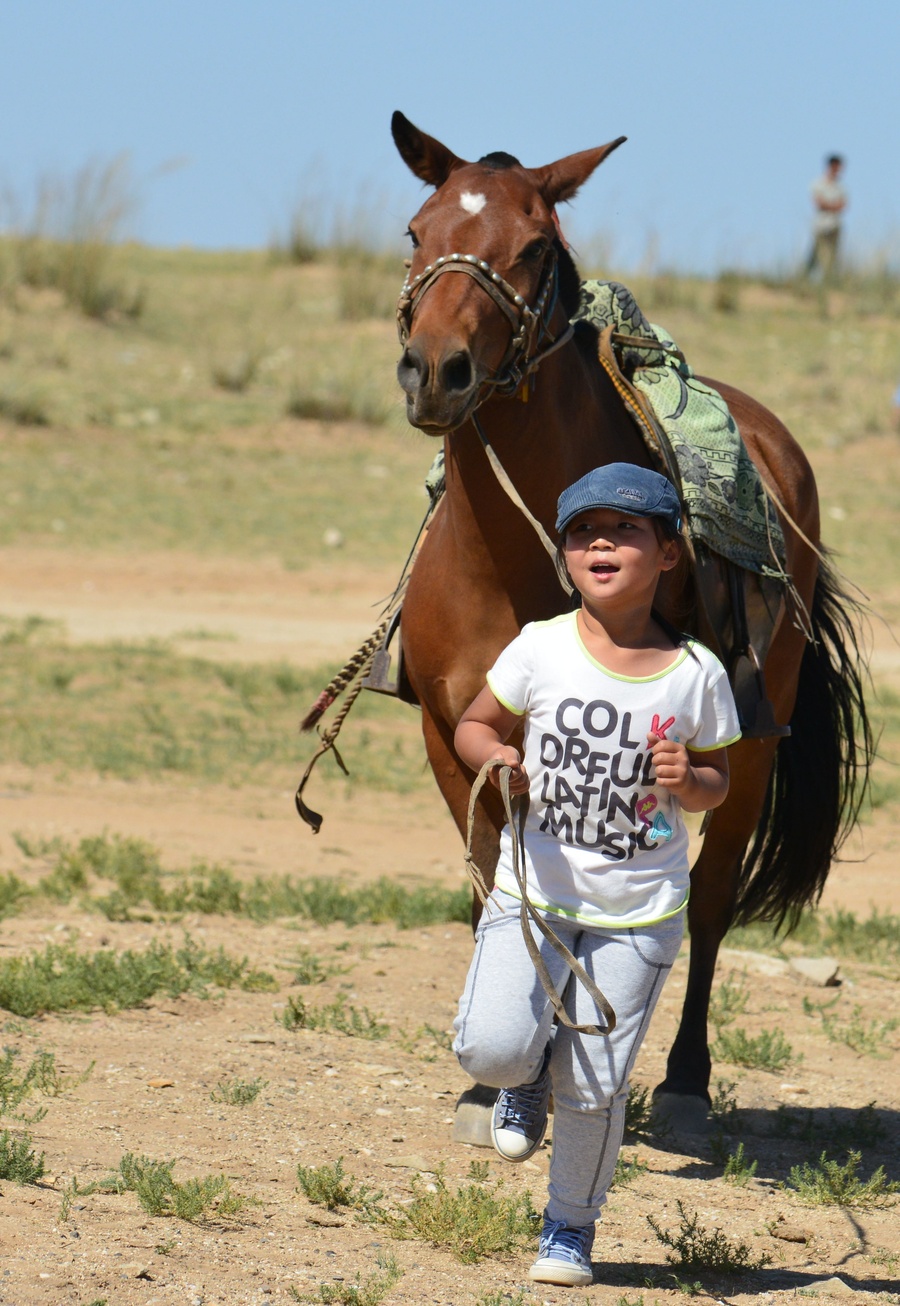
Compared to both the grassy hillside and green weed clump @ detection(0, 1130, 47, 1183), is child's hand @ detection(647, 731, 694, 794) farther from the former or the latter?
the grassy hillside

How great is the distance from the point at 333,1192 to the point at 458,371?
1730 millimetres

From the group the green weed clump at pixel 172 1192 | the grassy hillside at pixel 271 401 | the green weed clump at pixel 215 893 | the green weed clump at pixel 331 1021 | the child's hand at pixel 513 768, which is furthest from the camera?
the grassy hillside at pixel 271 401

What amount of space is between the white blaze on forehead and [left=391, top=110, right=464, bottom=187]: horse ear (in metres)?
0.25

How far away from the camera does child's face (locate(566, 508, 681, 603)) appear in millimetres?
2908

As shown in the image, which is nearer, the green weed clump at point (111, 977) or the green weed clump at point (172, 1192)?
the green weed clump at point (172, 1192)

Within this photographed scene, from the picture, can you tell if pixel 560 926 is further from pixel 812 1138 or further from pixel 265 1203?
pixel 812 1138

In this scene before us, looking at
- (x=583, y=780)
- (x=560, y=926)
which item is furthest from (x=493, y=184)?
(x=560, y=926)

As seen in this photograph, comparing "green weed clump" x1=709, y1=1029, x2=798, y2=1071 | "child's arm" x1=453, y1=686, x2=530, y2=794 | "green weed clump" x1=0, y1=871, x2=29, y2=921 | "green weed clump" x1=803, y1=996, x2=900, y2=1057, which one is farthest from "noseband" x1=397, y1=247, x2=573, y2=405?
"green weed clump" x1=0, y1=871, x2=29, y2=921

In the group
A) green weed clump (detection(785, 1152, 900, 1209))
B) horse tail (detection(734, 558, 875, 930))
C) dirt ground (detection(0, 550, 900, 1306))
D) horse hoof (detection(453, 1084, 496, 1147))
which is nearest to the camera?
dirt ground (detection(0, 550, 900, 1306))

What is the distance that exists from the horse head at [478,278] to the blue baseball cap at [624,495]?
1.15ft

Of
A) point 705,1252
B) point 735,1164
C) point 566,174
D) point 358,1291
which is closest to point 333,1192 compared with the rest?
point 358,1291

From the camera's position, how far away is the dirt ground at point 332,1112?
3.04 meters

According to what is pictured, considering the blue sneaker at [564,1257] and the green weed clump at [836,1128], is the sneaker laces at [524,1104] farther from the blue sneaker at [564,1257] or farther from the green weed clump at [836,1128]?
the green weed clump at [836,1128]

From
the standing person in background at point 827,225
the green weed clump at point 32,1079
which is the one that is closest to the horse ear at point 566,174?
the green weed clump at point 32,1079
